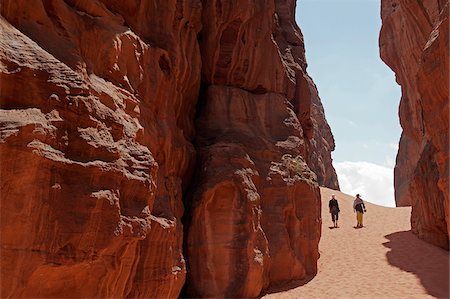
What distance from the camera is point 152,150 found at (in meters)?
10.4

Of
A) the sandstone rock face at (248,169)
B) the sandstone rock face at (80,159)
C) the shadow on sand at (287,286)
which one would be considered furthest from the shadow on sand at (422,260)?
the sandstone rock face at (80,159)

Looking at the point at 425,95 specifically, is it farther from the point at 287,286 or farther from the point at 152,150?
the point at 152,150

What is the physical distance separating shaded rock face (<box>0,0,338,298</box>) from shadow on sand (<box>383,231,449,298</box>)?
148 inches

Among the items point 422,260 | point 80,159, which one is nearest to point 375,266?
point 422,260

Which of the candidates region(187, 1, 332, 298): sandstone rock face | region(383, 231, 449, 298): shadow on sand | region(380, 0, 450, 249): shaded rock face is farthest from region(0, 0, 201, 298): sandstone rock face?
region(383, 231, 449, 298): shadow on sand

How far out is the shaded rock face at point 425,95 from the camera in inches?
440

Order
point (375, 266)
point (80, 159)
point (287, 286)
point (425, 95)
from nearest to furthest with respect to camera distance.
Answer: point (80, 159) → point (425, 95) → point (287, 286) → point (375, 266)

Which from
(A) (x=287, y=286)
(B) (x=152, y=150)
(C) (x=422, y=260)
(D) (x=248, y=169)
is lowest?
(A) (x=287, y=286)

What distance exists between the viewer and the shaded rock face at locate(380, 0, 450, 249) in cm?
1117

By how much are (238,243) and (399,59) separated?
77.2 feet

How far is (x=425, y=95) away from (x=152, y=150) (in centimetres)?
852

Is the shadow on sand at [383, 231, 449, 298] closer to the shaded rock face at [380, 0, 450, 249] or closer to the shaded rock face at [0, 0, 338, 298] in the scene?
the shaded rock face at [380, 0, 450, 249]

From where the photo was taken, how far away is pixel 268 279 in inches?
526

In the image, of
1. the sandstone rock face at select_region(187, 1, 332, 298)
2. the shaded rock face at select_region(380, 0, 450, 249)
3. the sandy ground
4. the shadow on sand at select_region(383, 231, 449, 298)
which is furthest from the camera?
the shadow on sand at select_region(383, 231, 449, 298)
